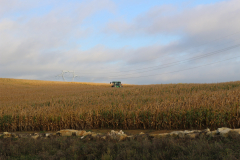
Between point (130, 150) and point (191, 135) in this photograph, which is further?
point (191, 135)

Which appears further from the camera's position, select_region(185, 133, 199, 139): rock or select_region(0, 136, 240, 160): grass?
select_region(185, 133, 199, 139): rock

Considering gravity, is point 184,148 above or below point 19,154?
above

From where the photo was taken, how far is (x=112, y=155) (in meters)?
5.54

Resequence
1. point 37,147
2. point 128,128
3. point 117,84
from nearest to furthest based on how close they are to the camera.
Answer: point 37,147 → point 128,128 → point 117,84

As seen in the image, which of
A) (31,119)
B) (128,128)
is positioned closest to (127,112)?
(128,128)

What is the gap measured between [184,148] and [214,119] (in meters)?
5.46

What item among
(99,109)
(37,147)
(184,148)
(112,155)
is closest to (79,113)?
(99,109)

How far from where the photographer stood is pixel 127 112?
432 inches

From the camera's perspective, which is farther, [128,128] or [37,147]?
[128,128]

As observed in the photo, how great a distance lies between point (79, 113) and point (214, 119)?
767cm

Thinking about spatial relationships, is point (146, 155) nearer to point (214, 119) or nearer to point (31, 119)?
point (214, 119)

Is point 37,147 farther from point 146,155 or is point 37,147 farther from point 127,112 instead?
point 127,112

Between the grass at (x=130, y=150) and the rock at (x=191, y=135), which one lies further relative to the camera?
the rock at (x=191, y=135)

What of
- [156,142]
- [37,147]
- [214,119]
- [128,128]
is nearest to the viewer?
[156,142]
